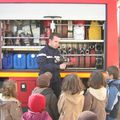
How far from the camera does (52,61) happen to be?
22.2 feet

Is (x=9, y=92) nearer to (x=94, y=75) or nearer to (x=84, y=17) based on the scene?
(x=94, y=75)

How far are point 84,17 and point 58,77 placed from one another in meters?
1.32

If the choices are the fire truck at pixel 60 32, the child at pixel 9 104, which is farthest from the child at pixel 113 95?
the fire truck at pixel 60 32

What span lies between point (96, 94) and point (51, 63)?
5.44ft

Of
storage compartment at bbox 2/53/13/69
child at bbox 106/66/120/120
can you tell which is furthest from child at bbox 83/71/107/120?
storage compartment at bbox 2/53/13/69

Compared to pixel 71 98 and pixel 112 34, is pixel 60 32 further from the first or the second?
pixel 71 98

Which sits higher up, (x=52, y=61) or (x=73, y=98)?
(x=52, y=61)

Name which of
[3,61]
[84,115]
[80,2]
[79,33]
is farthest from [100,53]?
[84,115]

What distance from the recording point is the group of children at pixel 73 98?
4719mm

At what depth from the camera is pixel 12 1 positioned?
23.6 ft

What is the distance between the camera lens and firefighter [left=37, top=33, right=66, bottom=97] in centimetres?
662

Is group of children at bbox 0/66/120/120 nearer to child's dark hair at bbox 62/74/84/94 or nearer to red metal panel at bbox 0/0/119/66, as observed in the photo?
child's dark hair at bbox 62/74/84/94

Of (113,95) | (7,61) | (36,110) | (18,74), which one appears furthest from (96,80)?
(7,61)

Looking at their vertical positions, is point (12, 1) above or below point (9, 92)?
above
